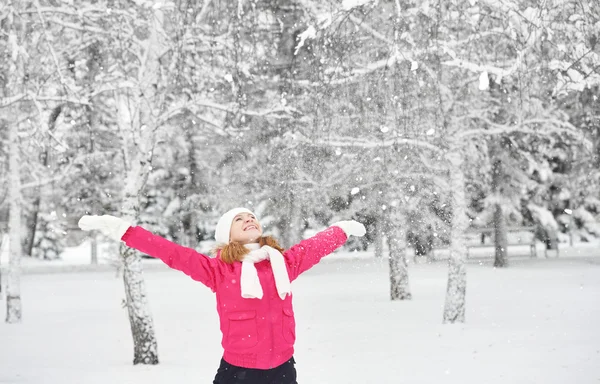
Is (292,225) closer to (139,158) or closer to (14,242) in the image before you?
(14,242)

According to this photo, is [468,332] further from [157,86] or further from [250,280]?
[250,280]

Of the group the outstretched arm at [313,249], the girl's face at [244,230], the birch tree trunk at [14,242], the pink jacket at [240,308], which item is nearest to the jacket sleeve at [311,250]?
the outstretched arm at [313,249]

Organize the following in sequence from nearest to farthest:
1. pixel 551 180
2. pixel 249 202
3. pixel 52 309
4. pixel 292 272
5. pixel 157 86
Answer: pixel 292 272, pixel 157 86, pixel 52 309, pixel 249 202, pixel 551 180

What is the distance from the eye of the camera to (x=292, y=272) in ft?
14.4

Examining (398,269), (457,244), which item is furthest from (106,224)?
(398,269)

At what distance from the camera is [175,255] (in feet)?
13.9

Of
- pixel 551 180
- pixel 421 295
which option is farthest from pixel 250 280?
pixel 551 180

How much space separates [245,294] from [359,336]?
25.4ft

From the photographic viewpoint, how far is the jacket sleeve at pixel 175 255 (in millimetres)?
4203

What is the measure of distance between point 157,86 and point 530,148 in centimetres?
2164

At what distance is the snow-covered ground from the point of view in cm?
852

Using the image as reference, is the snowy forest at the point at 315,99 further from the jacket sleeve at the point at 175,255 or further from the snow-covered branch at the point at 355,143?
the jacket sleeve at the point at 175,255

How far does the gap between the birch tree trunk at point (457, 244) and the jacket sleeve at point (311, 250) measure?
7.86 metres

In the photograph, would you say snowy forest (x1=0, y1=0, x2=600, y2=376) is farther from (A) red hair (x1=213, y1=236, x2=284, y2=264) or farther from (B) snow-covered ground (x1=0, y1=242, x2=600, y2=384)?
(A) red hair (x1=213, y1=236, x2=284, y2=264)
